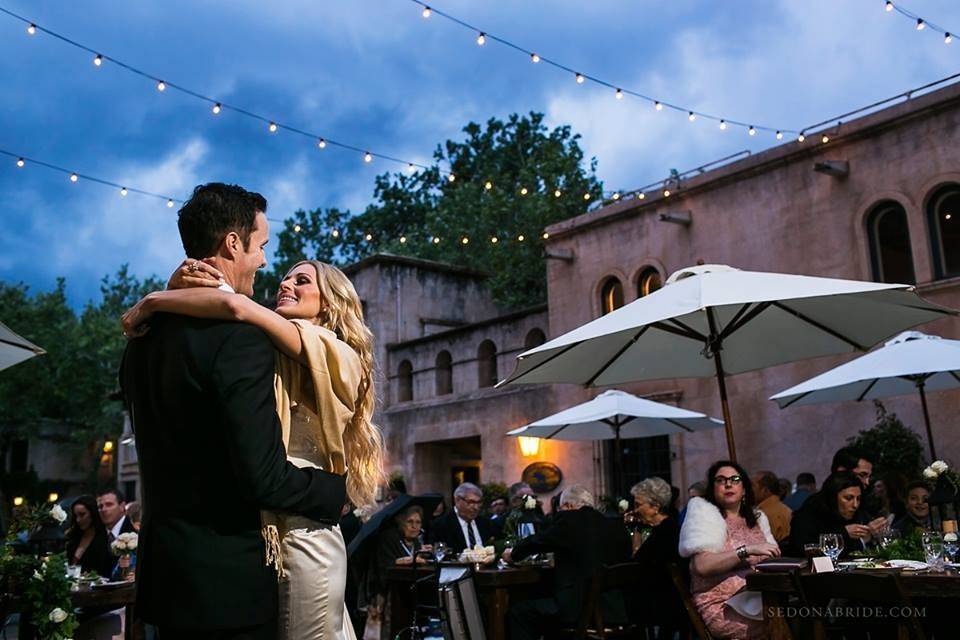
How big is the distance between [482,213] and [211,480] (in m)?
29.2

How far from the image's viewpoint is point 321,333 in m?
2.40

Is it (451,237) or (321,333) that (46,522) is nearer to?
(321,333)

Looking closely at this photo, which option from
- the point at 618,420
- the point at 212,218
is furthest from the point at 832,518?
the point at 618,420

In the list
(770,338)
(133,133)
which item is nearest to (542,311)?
(770,338)

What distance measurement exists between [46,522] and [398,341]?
1707 centimetres

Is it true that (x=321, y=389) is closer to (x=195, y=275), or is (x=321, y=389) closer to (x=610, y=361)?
(x=195, y=275)

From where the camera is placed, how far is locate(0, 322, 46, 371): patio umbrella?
23.1 ft

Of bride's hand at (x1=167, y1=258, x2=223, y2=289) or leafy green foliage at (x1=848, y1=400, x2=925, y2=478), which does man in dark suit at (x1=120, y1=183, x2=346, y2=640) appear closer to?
bride's hand at (x1=167, y1=258, x2=223, y2=289)

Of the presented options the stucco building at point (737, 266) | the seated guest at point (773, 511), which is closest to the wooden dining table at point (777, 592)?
the seated guest at point (773, 511)

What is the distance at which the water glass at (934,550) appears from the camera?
4.76m

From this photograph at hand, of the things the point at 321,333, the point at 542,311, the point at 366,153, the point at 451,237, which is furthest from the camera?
the point at 451,237

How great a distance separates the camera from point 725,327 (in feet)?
22.4

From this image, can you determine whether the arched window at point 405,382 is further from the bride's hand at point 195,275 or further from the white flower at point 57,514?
the bride's hand at point 195,275

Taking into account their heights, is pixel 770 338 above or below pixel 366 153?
below
